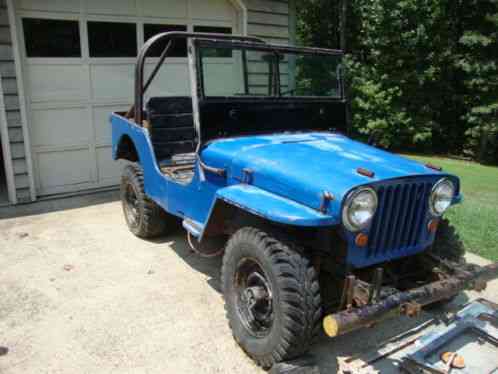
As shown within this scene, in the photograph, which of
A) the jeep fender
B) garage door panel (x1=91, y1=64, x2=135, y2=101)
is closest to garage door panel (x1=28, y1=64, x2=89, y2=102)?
garage door panel (x1=91, y1=64, x2=135, y2=101)

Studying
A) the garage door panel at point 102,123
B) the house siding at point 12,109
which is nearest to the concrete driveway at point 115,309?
the house siding at point 12,109

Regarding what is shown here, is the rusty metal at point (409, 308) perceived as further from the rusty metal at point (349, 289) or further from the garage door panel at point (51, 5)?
the garage door panel at point (51, 5)

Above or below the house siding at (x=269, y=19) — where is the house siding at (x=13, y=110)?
below

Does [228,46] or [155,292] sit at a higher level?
[228,46]

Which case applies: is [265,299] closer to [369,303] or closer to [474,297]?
[369,303]

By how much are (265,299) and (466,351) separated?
1332mm

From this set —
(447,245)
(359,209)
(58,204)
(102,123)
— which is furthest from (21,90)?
(447,245)

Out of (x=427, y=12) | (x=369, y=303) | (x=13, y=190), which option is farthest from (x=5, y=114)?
(x=427, y=12)

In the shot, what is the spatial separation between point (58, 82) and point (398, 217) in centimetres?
511

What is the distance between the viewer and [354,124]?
11297 mm

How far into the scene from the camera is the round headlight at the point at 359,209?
2.37 metres

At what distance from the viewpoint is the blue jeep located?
7.89 feet

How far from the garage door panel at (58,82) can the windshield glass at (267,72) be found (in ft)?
11.3

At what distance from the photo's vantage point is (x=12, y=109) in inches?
219
